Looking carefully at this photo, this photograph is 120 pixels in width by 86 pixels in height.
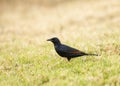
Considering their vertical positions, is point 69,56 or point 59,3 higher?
point 59,3

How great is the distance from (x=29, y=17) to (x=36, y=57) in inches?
1247

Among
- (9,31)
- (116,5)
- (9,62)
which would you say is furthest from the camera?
(116,5)

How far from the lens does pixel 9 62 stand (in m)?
15.1

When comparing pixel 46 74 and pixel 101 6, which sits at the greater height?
pixel 101 6

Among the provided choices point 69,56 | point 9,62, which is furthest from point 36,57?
point 69,56

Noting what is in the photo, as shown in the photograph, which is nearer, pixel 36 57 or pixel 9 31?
pixel 36 57

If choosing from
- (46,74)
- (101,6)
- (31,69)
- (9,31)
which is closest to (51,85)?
(46,74)

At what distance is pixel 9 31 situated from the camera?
30391 mm

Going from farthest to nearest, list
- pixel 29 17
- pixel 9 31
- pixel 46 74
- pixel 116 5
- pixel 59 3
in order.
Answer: pixel 59 3 → pixel 29 17 → pixel 116 5 → pixel 9 31 → pixel 46 74

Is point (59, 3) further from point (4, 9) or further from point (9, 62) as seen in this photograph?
point (9, 62)

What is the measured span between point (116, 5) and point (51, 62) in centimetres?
2254

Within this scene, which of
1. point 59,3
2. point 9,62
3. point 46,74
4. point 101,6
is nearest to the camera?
point 46,74

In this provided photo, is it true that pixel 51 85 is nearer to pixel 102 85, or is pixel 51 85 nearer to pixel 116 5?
pixel 102 85

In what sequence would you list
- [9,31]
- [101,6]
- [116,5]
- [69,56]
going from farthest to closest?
1. [101,6]
2. [116,5]
3. [9,31]
4. [69,56]
